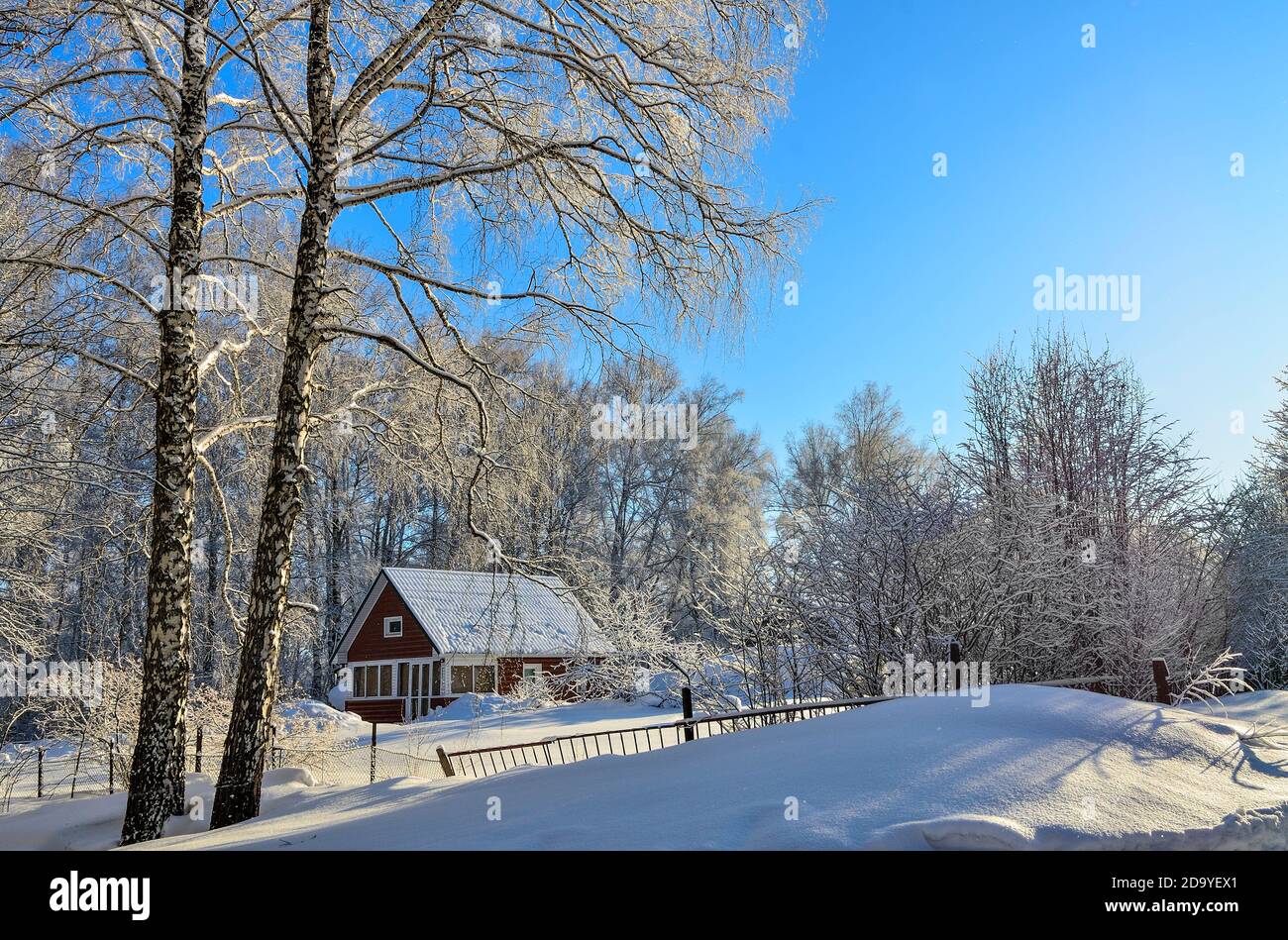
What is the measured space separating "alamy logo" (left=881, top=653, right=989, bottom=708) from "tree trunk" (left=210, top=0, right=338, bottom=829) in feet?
21.2

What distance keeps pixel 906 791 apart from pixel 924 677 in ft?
18.6

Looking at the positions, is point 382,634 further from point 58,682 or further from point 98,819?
point 98,819

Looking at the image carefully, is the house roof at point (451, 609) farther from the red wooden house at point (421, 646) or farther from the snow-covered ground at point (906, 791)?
the snow-covered ground at point (906, 791)

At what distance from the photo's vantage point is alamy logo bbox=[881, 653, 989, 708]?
972 cm

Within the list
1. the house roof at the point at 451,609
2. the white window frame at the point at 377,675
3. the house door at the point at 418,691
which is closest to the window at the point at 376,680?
the white window frame at the point at 377,675

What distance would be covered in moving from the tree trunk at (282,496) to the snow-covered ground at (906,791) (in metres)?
0.91

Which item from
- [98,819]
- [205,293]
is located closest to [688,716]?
[98,819]

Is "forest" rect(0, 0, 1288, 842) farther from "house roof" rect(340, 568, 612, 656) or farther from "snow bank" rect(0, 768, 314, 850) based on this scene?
"house roof" rect(340, 568, 612, 656)

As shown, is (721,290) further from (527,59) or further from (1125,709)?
(1125,709)

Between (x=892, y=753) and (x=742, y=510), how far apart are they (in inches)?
1330

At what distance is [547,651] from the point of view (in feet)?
107
